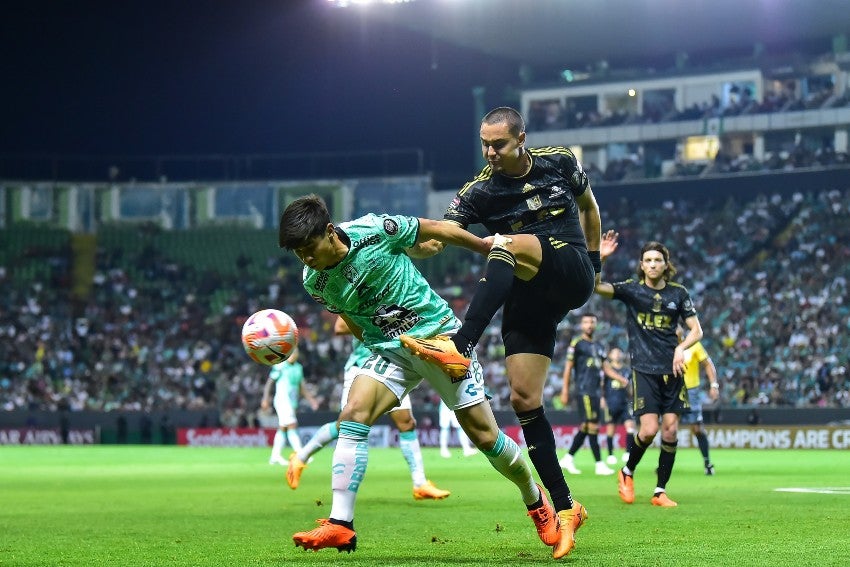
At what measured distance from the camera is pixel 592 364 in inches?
810

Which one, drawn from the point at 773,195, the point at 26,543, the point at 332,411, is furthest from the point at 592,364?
the point at 773,195

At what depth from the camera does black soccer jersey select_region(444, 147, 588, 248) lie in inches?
326

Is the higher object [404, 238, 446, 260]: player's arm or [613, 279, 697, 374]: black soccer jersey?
[404, 238, 446, 260]: player's arm

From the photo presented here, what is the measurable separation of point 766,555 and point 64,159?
169ft

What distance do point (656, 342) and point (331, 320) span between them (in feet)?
116

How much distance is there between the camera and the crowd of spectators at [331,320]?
38125 millimetres

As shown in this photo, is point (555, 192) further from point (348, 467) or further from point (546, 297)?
point (348, 467)

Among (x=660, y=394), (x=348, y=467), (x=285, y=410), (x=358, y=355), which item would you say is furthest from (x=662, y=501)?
(x=285, y=410)

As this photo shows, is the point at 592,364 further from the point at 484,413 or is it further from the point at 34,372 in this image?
the point at 34,372

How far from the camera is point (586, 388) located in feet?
66.6

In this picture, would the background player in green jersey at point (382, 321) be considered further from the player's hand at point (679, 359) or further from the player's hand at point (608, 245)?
the player's hand at point (679, 359)

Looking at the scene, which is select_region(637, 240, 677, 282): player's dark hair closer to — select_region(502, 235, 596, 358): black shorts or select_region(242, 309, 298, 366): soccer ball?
select_region(502, 235, 596, 358): black shorts

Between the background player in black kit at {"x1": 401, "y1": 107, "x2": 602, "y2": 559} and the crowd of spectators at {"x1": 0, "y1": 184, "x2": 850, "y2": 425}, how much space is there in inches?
1099

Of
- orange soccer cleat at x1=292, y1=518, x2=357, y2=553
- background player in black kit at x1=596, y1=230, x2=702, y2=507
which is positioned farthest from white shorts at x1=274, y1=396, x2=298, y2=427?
orange soccer cleat at x1=292, y1=518, x2=357, y2=553
